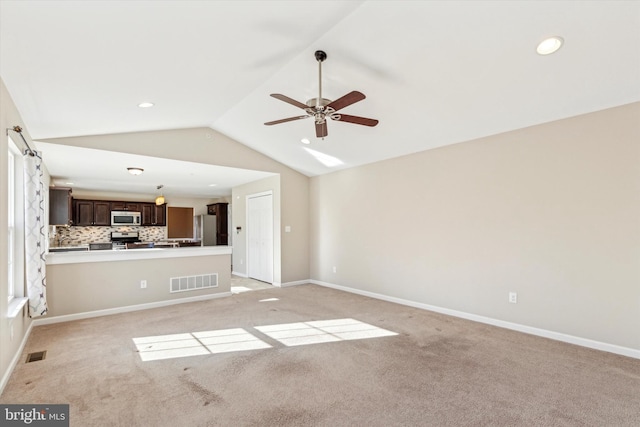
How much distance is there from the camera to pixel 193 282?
5.49 metres

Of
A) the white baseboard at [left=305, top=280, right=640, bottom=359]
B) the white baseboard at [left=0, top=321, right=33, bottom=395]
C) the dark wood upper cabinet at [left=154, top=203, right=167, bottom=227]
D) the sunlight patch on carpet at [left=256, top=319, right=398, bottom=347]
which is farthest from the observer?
the dark wood upper cabinet at [left=154, top=203, right=167, bottom=227]

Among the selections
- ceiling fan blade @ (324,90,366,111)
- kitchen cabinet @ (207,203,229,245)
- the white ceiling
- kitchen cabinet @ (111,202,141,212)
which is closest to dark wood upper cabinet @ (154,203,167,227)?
kitchen cabinet @ (111,202,141,212)

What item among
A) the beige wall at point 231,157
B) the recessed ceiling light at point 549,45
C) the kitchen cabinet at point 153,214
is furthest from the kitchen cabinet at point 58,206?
the recessed ceiling light at point 549,45

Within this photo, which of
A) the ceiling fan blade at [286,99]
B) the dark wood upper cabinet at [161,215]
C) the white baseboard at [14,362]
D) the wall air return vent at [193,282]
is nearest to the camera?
the white baseboard at [14,362]

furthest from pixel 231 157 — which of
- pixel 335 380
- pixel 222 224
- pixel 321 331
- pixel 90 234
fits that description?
pixel 90 234

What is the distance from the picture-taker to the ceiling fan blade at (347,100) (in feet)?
8.54

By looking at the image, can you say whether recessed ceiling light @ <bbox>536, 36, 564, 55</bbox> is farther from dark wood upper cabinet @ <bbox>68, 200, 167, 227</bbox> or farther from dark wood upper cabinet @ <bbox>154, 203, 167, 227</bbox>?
dark wood upper cabinet @ <bbox>154, 203, 167, 227</bbox>

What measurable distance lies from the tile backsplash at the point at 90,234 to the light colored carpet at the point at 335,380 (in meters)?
5.23

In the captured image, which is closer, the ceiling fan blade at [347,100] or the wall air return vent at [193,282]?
the ceiling fan blade at [347,100]

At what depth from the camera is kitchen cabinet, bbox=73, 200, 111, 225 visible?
828 cm

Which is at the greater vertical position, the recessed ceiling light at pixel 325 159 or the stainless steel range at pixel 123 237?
the recessed ceiling light at pixel 325 159

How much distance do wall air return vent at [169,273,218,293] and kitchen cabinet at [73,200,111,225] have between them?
4.80m

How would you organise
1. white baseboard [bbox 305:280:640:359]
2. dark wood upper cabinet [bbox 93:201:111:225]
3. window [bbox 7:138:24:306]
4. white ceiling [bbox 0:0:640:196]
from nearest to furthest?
white ceiling [bbox 0:0:640:196], white baseboard [bbox 305:280:640:359], window [bbox 7:138:24:306], dark wood upper cabinet [bbox 93:201:111:225]

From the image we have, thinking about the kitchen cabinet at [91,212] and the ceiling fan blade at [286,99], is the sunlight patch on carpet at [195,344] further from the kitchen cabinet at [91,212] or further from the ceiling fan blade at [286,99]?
the kitchen cabinet at [91,212]
